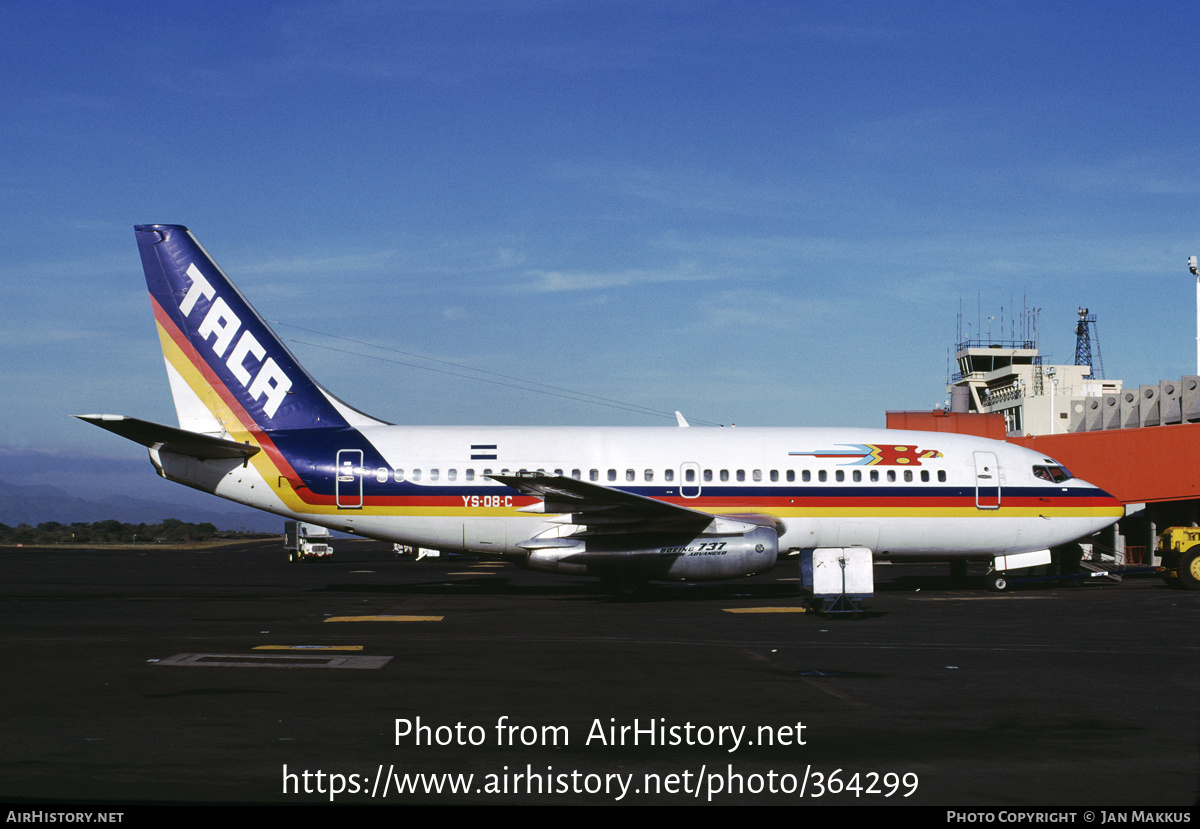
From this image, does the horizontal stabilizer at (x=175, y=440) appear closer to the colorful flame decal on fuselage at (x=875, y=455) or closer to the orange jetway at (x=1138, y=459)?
the colorful flame decal on fuselage at (x=875, y=455)

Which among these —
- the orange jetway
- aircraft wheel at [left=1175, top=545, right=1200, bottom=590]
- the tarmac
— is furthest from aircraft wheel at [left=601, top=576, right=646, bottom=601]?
the orange jetway

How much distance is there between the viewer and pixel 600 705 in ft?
36.9

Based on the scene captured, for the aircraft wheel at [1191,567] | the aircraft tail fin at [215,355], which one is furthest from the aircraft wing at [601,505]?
the aircraft wheel at [1191,567]

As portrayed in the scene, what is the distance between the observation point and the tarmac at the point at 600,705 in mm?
7883

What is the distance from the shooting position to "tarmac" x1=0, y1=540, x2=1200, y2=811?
7.88 meters

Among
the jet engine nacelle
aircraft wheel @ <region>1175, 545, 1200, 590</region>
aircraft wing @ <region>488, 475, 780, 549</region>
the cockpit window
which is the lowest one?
aircraft wheel @ <region>1175, 545, 1200, 590</region>

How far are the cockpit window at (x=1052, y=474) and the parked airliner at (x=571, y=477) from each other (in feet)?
0.13

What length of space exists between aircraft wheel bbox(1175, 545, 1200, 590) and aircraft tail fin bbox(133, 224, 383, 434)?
74.2 ft

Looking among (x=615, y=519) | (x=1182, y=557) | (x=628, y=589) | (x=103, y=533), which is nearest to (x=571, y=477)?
(x=615, y=519)

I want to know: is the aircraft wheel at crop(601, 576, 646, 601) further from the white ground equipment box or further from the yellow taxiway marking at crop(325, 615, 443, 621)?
the yellow taxiway marking at crop(325, 615, 443, 621)

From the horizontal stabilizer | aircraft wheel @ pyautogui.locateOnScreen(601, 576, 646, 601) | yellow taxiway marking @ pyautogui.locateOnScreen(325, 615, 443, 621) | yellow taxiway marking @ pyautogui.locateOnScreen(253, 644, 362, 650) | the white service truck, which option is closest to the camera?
yellow taxiway marking @ pyautogui.locateOnScreen(253, 644, 362, 650)

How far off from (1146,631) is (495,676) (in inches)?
488

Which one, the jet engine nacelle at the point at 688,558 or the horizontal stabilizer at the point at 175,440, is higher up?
the horizontal stabilizer at the point at 175,440

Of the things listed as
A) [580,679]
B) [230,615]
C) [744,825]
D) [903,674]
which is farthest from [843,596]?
[744,825]
